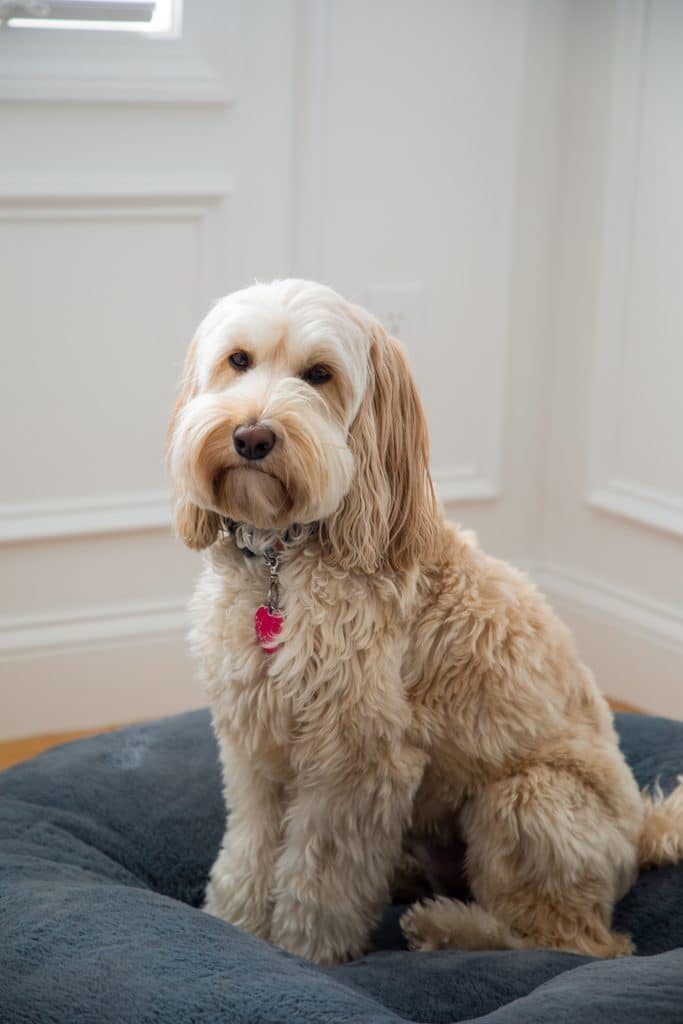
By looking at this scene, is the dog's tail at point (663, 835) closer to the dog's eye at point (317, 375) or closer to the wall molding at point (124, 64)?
the dog's eye at point (317, 375)

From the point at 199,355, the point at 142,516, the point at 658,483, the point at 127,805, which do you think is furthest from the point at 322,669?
the point at 658,483

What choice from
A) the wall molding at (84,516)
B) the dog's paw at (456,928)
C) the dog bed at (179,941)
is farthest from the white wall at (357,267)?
the dog's paw at (456,928)

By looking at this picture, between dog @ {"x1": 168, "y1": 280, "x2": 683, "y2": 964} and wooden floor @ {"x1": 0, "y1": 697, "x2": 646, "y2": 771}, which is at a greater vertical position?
dog @ {"x1": 168, "y1": 280, "x2": 683, "y2": 964}

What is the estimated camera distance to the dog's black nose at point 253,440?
1338 mm

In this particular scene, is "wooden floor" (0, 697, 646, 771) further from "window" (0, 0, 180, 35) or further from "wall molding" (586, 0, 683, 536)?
"window" (0, 0, 180, 35)

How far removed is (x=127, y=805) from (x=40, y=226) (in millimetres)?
1083

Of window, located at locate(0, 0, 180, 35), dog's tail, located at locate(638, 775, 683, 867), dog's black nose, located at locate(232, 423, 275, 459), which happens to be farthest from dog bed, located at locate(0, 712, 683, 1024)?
window, located at locate(0, 0, 180, 35)

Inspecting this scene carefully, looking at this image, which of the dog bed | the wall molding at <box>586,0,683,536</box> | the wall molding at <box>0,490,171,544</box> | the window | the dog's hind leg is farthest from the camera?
the wall molding at <box>586,0,683,536</box>

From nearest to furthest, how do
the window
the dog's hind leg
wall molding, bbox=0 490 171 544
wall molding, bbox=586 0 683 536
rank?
the dog's hind leg < the window < wall molding, bbox=0 490 171 544 < wall molding, bbox=586 0 683 536

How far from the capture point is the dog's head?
136cm

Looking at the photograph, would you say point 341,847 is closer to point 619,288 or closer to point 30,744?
point 30,744

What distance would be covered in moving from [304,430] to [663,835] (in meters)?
0.77

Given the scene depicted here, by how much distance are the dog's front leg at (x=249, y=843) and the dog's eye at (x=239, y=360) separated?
0.49 metres

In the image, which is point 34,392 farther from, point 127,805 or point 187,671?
point 127,805
